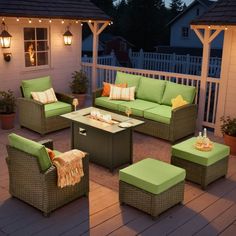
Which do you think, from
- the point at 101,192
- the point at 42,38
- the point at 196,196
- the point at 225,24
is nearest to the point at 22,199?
the point at 101,192

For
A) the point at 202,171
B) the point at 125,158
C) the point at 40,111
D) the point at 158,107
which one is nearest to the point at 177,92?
the point at 158,107

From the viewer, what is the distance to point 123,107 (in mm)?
7555

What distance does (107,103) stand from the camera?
7895 millimetres

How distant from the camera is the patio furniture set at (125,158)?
4.35 m

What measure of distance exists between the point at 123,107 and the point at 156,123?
0.89 meters

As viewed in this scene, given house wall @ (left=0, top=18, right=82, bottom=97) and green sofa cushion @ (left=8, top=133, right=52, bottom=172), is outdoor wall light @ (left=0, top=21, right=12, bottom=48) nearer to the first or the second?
house wall @ (left=0, top=18, right=82, bottom=97)

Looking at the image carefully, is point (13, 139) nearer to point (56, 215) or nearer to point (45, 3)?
point (56, 215)

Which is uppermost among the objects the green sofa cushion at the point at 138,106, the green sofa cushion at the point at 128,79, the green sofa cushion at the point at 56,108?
the green sofa cushion at the point at 128,79

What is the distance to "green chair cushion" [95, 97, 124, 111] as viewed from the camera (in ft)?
25.4

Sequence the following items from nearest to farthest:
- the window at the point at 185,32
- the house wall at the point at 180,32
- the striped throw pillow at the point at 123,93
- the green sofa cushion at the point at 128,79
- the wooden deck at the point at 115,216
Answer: the wooden deck at the point at 115,216, the striped throw pillow at the point at 123,93, the green sofa cushion at the point at 128,79, the house wall at the point at 180,32, the window at the point at 185,32

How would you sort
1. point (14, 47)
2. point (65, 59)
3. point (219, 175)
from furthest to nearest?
1. point (65, 59)
2. point (14, 47)
3. point (219, 175)

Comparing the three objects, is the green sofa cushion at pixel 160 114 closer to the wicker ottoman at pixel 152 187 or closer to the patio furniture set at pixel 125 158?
the patio furniture set at pixel 125 158

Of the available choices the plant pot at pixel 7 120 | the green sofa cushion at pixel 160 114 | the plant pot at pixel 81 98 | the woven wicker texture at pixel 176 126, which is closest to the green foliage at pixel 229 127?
the woven wicker texture at pixel 176 126

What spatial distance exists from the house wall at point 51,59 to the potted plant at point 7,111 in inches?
23.1
